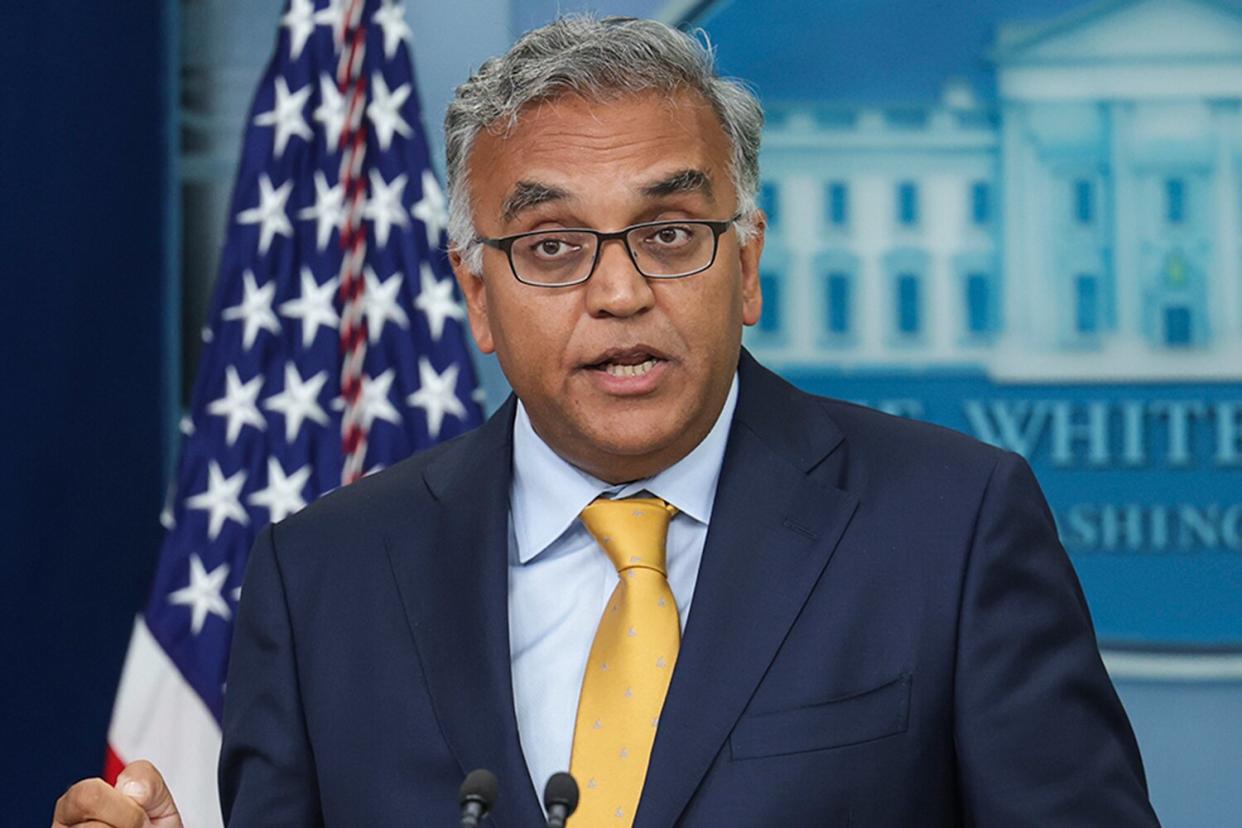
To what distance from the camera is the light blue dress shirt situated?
159 cm

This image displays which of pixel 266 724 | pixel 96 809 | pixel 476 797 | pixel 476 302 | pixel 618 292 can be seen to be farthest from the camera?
pixel 476 302

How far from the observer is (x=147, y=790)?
1.47m

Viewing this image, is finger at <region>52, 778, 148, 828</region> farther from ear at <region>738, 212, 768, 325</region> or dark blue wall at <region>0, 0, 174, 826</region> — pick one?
dark blue wall at <region>0, 0, 174, 826</region>

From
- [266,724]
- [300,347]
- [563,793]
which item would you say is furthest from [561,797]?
[300,347]

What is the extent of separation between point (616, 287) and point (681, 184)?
0.14 meters

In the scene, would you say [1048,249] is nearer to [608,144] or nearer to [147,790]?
[608,144]

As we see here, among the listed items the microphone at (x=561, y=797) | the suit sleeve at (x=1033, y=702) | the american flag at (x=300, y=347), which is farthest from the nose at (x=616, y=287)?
the american flag at (x=300, y=347)

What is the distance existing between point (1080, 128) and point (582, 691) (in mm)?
1947

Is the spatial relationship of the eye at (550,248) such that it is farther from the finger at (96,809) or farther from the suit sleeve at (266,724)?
the finger at (96,809)

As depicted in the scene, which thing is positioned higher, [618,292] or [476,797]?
[618,292]

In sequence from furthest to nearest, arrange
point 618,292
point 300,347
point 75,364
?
point 75,364
point 300,347
point 618,292

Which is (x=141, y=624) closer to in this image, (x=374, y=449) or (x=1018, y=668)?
(x=374, y=449)

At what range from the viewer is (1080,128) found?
3.08m

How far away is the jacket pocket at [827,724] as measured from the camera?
4.85 feet
